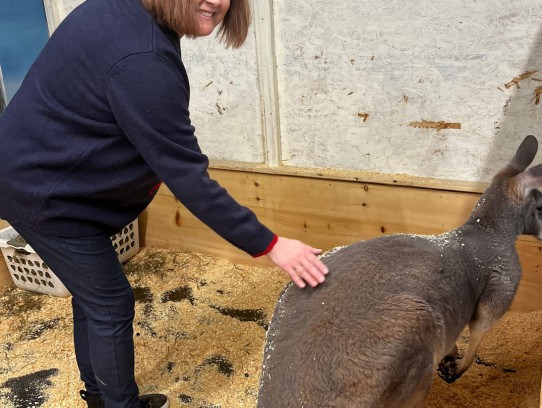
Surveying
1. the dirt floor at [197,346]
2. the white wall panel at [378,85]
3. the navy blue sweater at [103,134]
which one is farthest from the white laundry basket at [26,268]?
the navy blue sweater at [103,134]

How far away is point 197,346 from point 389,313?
5.07 ft

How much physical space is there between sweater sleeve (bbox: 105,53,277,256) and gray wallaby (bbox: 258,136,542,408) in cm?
28

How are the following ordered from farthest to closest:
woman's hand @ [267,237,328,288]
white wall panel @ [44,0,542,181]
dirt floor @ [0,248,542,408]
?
white wall panel @ [44,0,542,181] < dirt floor @ [0,248,542,408] < woman's hand @ [267,237,328,288]

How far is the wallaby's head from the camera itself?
2.21 m

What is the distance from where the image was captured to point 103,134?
5.40ft

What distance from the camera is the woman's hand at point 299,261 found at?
65.9 inches

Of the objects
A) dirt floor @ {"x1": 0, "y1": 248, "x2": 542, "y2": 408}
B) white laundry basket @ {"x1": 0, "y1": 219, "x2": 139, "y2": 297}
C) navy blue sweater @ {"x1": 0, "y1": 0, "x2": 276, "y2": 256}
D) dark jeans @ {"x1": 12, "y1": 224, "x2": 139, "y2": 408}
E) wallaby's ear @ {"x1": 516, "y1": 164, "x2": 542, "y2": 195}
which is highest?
navy blue sweater @ {"x1": 0, "y1": 0, "x2": 276, "y2": 256}

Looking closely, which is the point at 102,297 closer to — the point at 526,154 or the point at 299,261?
the point at 299,261

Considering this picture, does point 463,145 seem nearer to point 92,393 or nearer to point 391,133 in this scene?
point 391,133

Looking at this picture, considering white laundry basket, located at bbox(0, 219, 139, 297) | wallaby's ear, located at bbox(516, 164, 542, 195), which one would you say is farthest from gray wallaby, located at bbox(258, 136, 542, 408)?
white laundry basket, located at bbox(0, 219, 139, 297)

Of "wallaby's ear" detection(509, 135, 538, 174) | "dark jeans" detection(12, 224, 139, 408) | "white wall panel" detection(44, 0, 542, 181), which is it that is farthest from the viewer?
"white wall panel" detection(44, 0, 542, 181)

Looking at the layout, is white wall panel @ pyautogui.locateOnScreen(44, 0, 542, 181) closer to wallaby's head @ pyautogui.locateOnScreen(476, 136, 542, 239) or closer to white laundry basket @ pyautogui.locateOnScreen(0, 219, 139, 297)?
wallaby's head @ pyautogui.locateOnScreen(476, 136, 542, 239)

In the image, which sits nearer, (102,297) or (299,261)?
(299,261)

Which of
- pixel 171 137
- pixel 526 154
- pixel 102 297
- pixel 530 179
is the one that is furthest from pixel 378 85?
pixel 102 297
